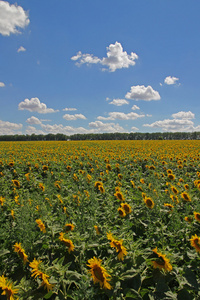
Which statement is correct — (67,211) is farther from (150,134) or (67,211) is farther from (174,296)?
(150,134)

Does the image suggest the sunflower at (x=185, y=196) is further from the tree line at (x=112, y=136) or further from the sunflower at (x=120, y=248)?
the tree line at (x=112, y=136)

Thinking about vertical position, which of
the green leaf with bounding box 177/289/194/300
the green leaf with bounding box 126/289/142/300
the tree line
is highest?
the tree line

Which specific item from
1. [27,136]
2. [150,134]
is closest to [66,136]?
[27,136]

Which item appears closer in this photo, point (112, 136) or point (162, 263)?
point (162, 263)

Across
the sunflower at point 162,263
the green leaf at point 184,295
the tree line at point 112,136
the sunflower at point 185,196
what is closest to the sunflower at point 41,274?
the sunflower at point 162,263

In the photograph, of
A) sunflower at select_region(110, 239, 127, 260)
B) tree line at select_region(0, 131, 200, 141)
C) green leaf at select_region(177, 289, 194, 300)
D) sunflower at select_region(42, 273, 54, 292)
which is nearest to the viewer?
sunflower at select_region(42, 273, 54, 292)

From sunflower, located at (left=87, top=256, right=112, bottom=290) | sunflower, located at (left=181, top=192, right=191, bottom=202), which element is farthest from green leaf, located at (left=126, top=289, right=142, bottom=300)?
sunflower, located at (left=181, top=192, right=191, bottom=202)

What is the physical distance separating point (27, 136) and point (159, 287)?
97035 mm

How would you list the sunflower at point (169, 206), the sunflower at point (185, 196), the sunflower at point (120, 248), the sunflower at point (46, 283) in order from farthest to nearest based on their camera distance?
the sunflower at point (185, 196)
the sunflower at point (169, 206)
the sunflower at point (120, 248)
the sunflower at point (46, 283)

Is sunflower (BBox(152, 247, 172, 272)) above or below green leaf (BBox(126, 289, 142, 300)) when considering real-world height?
above

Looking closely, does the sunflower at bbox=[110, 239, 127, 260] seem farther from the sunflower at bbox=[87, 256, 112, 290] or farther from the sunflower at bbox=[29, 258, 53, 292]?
the sunflower at bbox=[29, 258, 53, 292]

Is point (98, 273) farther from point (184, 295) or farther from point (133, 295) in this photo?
point (184, 295)

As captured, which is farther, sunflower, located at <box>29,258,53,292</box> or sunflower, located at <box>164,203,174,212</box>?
sunflower, located at <box>164,203,174,212</box>

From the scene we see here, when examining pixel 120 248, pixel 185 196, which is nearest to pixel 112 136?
pixel 185 196
